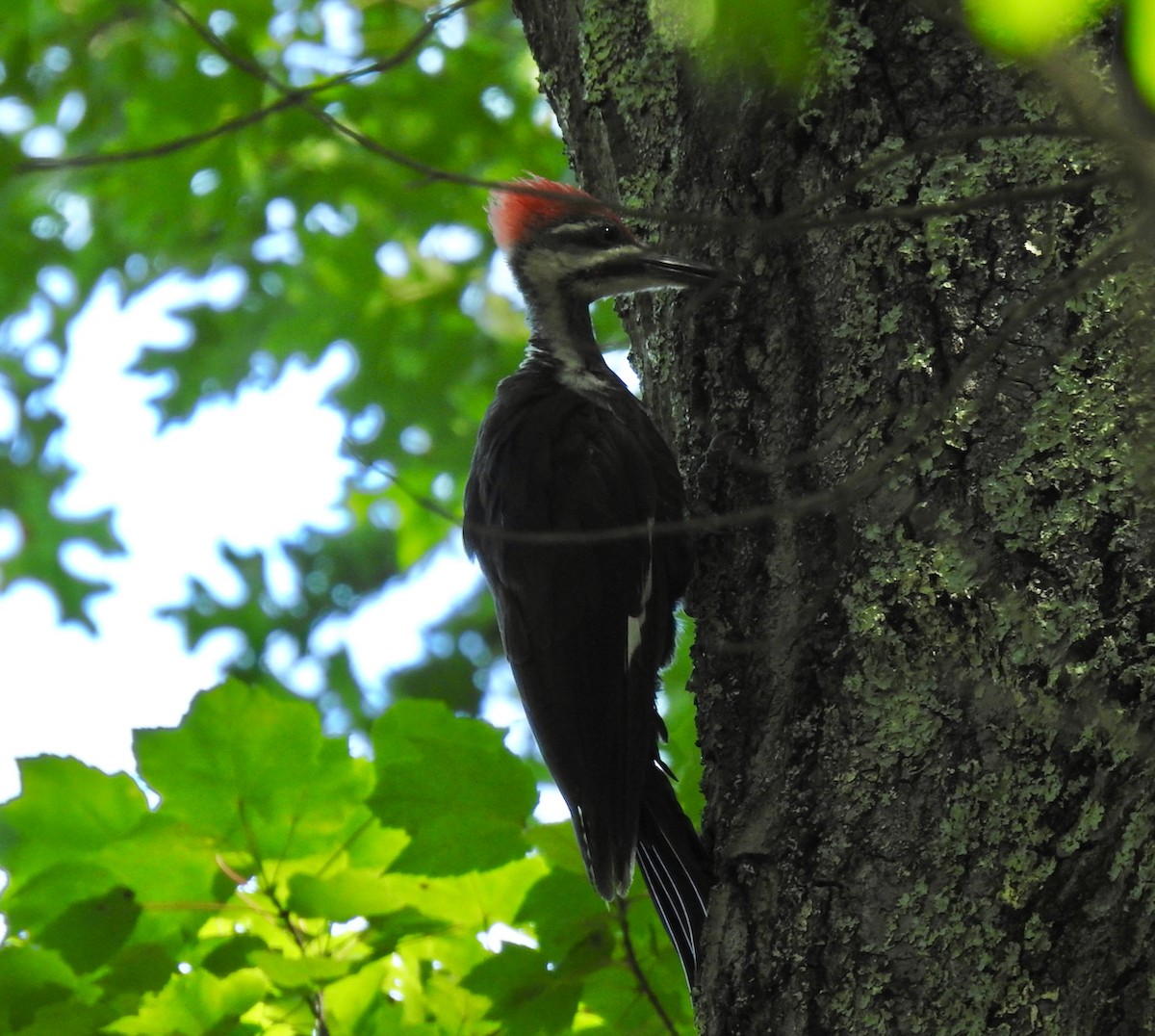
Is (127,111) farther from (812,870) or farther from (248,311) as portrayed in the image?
(812,870)

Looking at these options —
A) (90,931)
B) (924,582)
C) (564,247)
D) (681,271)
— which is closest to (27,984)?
(90,931)

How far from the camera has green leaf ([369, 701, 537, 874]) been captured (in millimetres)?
1589

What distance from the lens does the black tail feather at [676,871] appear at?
172 cm

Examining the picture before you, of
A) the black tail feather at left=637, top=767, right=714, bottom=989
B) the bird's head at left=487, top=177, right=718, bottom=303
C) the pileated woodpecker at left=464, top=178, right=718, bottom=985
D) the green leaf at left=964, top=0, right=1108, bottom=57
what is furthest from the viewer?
the bird's head at left=487, top=177, right=718, bottom=303

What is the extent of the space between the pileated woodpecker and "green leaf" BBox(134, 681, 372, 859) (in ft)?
1.17

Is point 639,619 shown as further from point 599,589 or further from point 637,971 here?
point 637,971

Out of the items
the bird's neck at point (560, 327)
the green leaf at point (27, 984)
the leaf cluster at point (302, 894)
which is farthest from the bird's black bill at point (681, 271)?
the green leaf at point (27, 984)

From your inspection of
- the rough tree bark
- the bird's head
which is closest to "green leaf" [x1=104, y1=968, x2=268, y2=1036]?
the rough tree bark

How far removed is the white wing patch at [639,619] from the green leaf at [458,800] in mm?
491

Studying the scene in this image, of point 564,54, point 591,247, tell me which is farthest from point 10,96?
point 564,54

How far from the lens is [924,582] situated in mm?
1424

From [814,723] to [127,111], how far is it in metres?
3.13

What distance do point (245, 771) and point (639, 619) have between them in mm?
727

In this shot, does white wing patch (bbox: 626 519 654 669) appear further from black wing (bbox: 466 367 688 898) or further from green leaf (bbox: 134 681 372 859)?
green leaf (bbox: 134 681 372 859)
